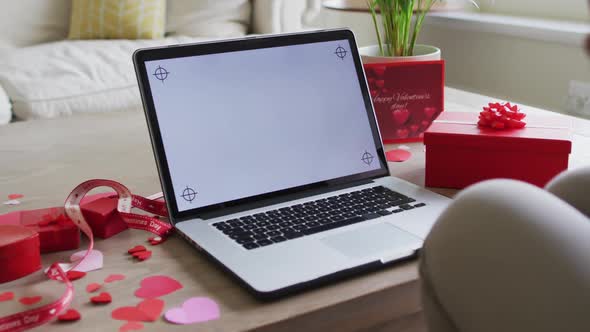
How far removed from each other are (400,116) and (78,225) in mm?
595

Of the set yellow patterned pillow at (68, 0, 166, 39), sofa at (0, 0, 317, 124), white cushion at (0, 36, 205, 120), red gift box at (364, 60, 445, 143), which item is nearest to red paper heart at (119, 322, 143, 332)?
red gift box at (364, 60, 445, 143)

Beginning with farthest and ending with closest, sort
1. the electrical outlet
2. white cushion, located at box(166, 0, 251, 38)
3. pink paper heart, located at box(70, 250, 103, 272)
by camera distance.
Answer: white cushion, located at box(166, 0, 251, 38), the electrical outlet, pink paper heart, located at box(70, 250, 103, 272)

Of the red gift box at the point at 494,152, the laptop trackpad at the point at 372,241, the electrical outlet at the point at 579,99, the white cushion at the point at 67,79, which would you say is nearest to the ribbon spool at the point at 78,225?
the laptop trackpad at the point at 372,241

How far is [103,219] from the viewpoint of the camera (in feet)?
2.36

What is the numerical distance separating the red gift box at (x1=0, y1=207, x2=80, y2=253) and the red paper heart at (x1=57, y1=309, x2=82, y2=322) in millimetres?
151

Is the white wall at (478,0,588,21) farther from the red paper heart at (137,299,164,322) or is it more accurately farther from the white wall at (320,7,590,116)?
the red paper heart at (137,299,164,322)

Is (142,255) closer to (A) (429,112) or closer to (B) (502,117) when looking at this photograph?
(B) (502,117)

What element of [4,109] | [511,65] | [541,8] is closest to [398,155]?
[4,109]

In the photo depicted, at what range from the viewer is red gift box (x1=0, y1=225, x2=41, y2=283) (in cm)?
62

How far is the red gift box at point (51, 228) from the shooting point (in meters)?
0.69

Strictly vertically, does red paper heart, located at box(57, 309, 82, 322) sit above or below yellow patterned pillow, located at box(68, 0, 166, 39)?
below

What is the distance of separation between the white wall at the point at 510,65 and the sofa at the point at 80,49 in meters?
0.63

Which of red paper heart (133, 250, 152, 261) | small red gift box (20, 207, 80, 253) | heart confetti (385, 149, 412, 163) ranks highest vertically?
small red gift box (20, 207, 80, 253)

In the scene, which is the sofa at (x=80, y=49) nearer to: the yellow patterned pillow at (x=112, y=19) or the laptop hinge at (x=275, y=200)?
the yellow patterned pillow at (x=112, y=19)
